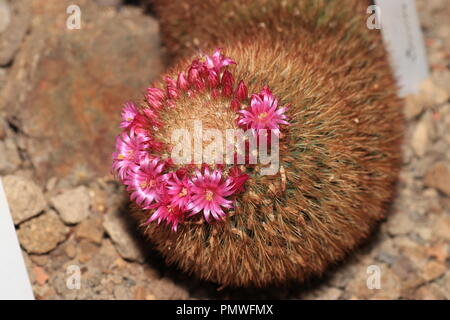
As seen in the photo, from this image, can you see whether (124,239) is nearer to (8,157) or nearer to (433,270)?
(8,157)

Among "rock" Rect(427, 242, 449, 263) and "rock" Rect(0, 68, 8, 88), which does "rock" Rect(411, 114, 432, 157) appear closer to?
"rock" Rect(427, 242, 449, 263)

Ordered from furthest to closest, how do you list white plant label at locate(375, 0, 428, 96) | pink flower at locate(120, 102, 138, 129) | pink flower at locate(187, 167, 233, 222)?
white plant label at locate(375, 0, 428, 96)
pink flower at locate(120, 102, 138, 129)
pink flower at locate(187, 167, 233, 222)

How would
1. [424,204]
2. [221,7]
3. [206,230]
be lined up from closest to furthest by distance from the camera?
[206,230] < [221,7] < [424,204]

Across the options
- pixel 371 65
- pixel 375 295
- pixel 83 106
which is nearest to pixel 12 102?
pixel 83 106

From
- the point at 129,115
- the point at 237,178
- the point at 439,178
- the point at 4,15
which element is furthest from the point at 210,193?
the point at 4,15

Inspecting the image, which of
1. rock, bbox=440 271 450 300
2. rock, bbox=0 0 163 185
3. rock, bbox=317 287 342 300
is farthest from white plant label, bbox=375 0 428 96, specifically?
rock, bbox=0 0 163 185

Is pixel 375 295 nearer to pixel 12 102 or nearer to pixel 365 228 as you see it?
pixel 365 228

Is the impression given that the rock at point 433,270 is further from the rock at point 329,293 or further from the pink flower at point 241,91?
the pink flower at point 241,91
